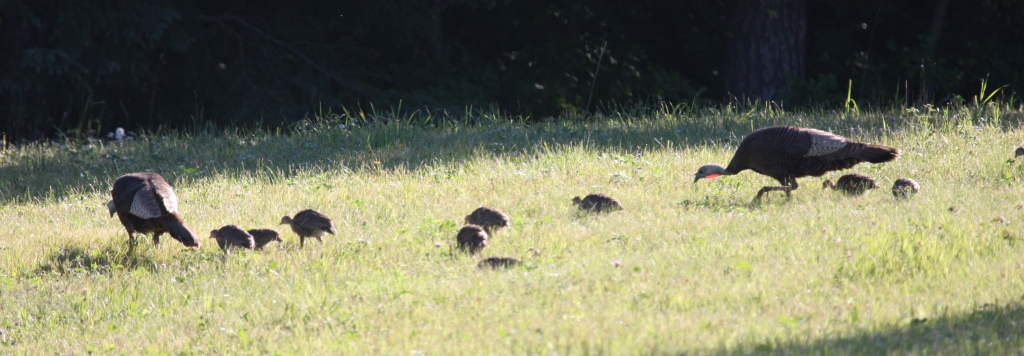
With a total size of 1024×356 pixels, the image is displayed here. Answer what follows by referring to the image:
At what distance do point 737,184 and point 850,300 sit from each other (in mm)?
3192

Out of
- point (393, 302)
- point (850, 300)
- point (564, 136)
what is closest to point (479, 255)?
point (393, 302)

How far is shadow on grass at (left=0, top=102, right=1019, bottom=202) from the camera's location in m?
10.2

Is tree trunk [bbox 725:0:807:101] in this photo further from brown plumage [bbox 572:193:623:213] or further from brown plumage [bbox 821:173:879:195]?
brown plumage [bbox 572:193:623:213]

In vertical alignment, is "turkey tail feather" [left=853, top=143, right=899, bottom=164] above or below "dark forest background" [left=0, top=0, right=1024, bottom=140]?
above

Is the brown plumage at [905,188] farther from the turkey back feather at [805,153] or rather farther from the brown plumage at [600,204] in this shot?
the brown plumage at [600,204]

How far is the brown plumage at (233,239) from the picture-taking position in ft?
22.3

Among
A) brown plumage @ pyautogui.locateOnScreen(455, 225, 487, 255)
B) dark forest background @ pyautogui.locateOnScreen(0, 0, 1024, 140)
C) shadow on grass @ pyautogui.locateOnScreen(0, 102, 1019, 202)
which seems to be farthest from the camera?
dark forest background @ pyautogui.locateOnScreen(0, 0, 1024, 140)

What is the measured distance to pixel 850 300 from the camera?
198 inches

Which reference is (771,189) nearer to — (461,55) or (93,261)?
(93,261)

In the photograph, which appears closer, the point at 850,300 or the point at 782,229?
the point at 850,300

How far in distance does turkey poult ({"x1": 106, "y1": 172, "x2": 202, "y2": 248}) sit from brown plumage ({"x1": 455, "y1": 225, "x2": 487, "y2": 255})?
1.78m

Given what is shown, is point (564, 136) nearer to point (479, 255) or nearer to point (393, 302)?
point (479, 255)

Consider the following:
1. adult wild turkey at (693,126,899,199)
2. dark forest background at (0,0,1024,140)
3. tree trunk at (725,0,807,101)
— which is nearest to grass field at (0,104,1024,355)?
adult wild turkey at (693,126,899,199)

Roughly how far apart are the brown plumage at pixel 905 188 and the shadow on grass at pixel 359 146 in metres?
3.16
